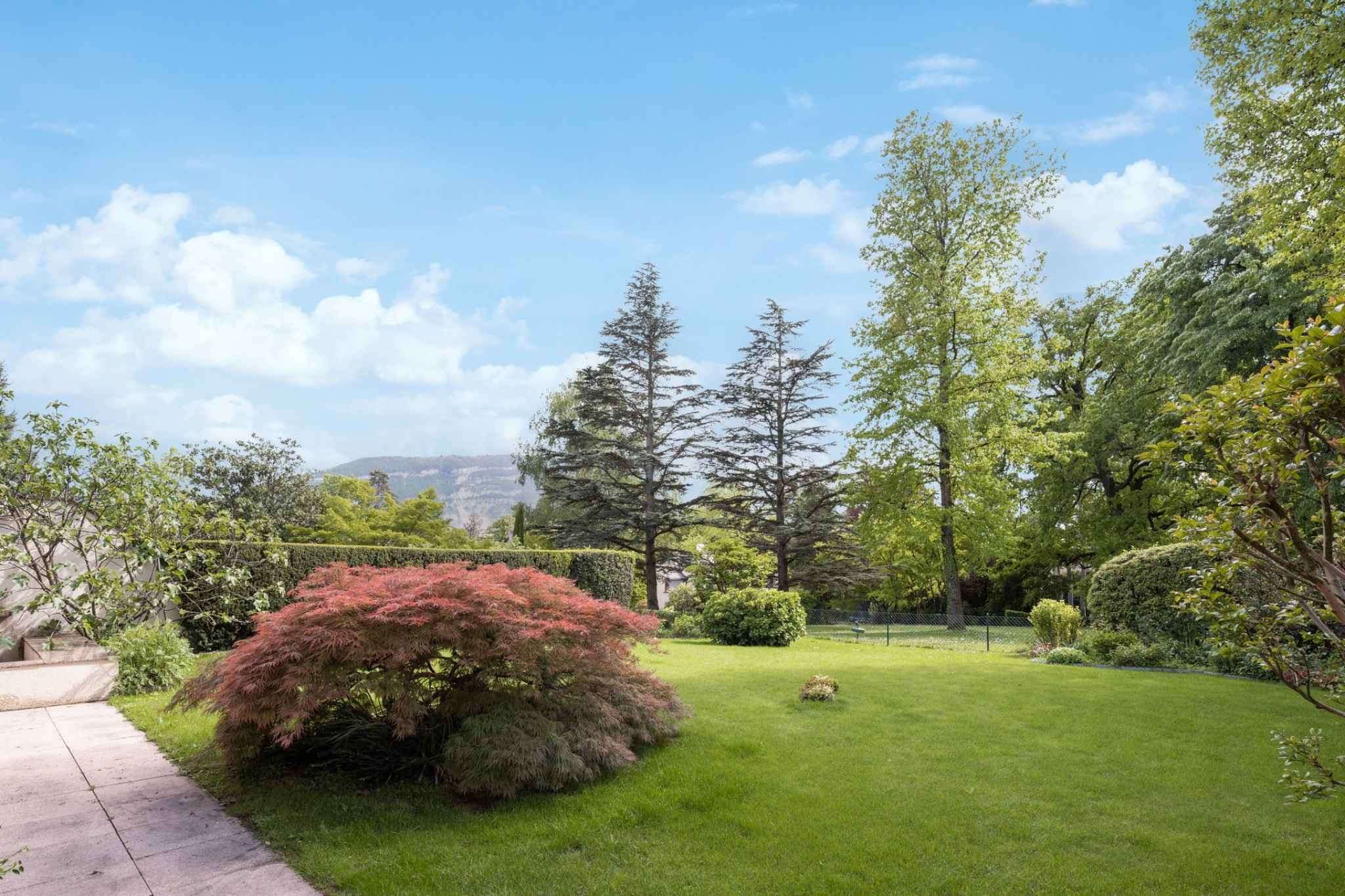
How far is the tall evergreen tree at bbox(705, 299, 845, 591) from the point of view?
1008 inches

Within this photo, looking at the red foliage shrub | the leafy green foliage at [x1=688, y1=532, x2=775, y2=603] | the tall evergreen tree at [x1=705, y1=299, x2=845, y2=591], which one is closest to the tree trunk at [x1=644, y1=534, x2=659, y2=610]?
the tall evergreen tree at [x1=705, y1=299, x2=845, y2=591]

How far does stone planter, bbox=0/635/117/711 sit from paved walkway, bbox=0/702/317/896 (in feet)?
6.36

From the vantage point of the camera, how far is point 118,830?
4172mm

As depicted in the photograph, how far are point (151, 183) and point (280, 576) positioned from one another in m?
6.55

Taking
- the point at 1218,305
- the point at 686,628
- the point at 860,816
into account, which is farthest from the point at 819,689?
the point at 1218,305

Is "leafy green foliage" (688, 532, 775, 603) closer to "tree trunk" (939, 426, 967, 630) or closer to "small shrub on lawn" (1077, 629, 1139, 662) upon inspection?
"tree trunk" (939, 426, 967, 630)

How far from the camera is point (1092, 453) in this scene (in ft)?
70.8

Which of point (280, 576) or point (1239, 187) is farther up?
point (1239, 187)

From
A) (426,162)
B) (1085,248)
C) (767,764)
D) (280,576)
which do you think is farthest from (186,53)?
(1085,248)

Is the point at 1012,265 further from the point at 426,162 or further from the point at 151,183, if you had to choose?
the point at 151,183

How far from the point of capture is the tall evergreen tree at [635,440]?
990 inches

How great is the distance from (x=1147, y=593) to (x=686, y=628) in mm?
8975

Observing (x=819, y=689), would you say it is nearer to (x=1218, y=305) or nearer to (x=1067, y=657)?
(x=1067, y=657)

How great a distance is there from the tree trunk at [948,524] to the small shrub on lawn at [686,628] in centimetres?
725
